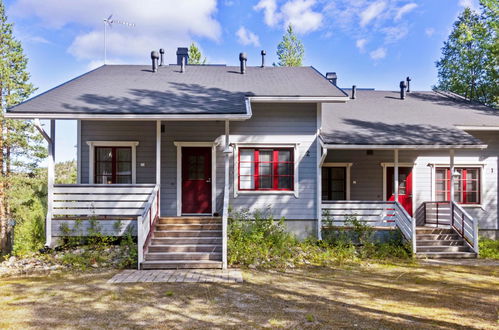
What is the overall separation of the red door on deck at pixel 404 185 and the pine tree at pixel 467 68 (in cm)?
1422

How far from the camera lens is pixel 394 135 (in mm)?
9859

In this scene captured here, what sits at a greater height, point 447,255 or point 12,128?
point 12,128

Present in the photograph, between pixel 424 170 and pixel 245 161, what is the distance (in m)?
6.39

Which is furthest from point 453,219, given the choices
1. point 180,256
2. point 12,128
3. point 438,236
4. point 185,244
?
point 12,128

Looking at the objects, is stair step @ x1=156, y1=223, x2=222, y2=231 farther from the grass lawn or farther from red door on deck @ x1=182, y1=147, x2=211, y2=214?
the grass lawn

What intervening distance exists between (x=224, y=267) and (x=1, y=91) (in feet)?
66.0

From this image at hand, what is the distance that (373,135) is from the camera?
Result: 9828 millimetres

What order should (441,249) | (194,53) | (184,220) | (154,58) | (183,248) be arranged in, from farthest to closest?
(194,53) → (154,58) → (441,249) → (184,220) → (183,248)

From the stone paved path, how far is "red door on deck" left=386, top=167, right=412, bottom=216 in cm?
671

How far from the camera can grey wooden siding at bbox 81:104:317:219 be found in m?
9.73

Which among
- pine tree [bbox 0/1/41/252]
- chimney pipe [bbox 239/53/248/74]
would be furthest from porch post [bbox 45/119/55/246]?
pine tree [bbox 0/1/41/252]

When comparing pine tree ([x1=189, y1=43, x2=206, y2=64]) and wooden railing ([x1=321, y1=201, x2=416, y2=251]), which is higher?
pine tree ([x1=189, y1=43, x2=206, y2=64])

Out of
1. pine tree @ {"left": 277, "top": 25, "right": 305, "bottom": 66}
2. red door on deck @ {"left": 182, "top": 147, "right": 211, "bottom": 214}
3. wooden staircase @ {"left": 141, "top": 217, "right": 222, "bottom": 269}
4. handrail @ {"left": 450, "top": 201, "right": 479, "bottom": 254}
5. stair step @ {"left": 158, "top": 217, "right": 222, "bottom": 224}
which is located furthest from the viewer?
pine tree @ {"left": 277, "top": 25, "right": 305, "bottom": 66}

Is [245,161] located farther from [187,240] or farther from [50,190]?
[50,190]
